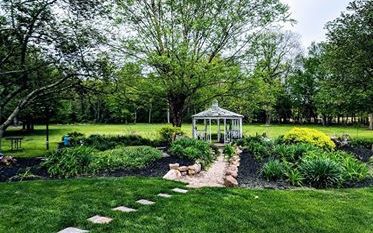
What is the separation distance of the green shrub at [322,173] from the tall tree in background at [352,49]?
1262 cm

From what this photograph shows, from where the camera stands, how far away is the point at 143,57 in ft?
58.1

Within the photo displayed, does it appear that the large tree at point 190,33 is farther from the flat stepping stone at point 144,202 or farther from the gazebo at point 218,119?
the flat stepping stone at point 144,202

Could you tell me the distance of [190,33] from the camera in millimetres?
18375

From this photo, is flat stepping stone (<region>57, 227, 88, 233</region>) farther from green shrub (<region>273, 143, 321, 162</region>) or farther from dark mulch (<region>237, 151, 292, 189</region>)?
green shrub (<region>273, 143, 321, 162</region>)

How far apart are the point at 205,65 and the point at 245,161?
6.80 metres

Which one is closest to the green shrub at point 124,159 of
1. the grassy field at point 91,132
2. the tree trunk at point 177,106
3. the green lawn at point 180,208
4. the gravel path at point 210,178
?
the gravel path at point 210,178

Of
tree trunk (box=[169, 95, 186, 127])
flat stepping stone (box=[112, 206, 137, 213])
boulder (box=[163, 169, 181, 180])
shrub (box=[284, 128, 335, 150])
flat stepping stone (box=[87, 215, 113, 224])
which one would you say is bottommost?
flat stepping stone (box=[87, 215, 113, 224])

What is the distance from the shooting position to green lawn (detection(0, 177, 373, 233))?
4.57m

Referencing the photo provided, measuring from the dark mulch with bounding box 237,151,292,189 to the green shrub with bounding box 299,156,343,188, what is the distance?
55 centimetres

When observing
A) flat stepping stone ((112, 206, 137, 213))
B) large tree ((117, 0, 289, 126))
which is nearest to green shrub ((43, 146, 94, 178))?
flat stepping stone ((112, 206, 137, 213))

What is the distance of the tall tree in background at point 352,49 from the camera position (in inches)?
733

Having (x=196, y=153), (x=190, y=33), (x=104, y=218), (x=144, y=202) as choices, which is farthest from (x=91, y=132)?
(x=104, y=218)

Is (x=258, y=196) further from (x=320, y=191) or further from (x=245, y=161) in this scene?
(x=245, y=161)

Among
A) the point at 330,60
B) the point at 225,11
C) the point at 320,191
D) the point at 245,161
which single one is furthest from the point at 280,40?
the point at 320,191
